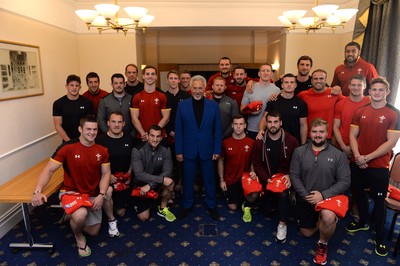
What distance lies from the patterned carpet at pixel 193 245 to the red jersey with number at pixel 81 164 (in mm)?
579

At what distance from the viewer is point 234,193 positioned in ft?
12.1

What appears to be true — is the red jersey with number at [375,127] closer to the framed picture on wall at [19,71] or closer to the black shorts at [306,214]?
the black shorts at [306,214]

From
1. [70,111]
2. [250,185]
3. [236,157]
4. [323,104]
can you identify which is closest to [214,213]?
[250,185]

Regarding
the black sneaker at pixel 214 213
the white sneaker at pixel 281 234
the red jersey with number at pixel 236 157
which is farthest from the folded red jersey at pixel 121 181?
the white sneaker at pixel 281 234

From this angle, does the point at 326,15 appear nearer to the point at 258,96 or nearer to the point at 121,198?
the point at 258,96

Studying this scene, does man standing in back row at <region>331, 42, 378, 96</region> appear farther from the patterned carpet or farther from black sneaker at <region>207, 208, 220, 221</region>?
black sneaker at <region>207, 208, 220, 221</region>

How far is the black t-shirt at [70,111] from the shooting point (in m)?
3.67

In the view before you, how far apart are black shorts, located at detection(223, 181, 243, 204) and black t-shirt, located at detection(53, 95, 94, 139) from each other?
2038 mm

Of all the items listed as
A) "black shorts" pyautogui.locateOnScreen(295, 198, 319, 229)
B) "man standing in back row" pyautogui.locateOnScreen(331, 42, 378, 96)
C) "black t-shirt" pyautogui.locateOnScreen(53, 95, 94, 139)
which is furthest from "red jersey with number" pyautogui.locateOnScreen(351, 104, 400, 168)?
"black t-shirt" pyautogui.locateOnScreen(53, 95, 94, 139)

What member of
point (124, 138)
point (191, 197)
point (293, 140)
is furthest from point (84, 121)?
point (293, 140)

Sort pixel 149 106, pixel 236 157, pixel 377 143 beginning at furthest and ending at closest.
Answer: pixel 149 106 < pixel 236 157 < pixel 377 143

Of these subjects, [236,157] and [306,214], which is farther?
[236,157]

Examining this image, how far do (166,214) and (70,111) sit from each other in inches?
67.8

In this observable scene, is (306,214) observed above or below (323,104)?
below
